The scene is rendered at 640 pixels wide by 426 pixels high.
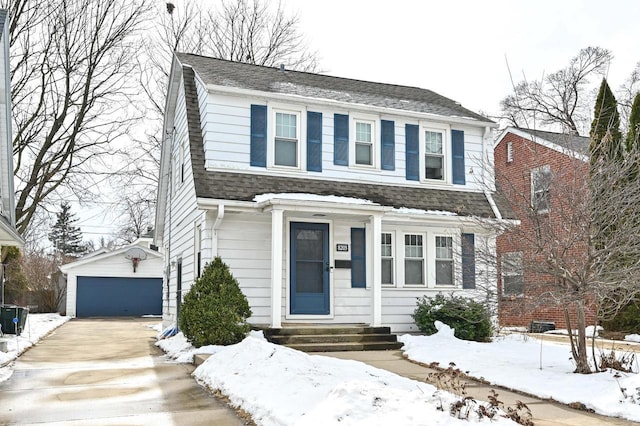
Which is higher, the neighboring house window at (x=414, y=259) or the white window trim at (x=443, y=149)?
the white window trim at (x=443, y=149)

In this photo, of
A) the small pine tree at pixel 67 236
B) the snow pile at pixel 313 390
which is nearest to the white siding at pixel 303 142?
the snow pile at pixel 313 390

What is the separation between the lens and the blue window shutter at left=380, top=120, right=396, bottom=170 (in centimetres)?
1440

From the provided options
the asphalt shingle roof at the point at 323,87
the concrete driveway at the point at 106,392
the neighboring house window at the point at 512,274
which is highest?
the asphalt shingle roof at the point at 323,87

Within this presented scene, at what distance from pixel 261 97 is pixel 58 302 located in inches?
1010

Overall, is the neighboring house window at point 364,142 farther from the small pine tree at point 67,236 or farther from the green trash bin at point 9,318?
the small pine tree at point 67,236

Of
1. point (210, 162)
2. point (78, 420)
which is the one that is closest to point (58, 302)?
point (210, 162)

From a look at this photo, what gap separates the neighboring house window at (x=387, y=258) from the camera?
45.7ft

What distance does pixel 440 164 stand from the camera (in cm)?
1505

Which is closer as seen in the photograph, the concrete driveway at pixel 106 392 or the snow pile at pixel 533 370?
the concrete driveway at pixel 106 392

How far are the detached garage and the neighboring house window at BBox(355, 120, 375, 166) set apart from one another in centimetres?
1942

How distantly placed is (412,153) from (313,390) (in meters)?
9.12

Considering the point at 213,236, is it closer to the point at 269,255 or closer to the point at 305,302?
the point at 269,255

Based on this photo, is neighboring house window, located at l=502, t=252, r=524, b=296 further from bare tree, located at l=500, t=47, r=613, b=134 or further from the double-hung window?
bare tree, located at l=500, t=47, r=613, b=134

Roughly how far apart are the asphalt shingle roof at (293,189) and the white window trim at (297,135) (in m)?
0.31
